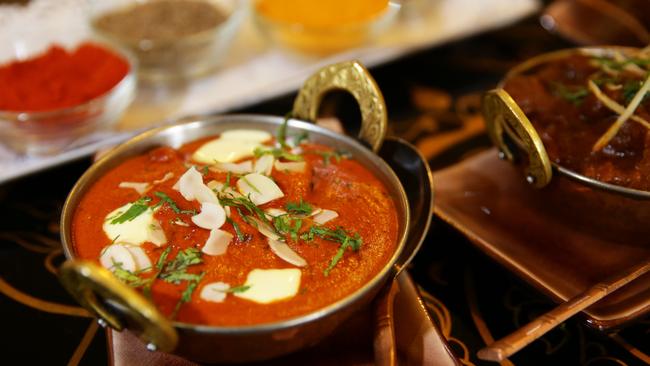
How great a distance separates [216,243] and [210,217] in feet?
0.28

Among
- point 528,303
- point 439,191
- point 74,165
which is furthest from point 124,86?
point 528,303

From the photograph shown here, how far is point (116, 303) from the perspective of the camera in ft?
3.89

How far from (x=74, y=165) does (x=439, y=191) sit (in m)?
1.34

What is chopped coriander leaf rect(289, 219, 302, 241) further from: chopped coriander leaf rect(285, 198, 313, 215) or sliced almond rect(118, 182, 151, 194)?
sliced almond rect(118, 182, 151, 194)

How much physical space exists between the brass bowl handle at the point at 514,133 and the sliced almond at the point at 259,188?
0.66m

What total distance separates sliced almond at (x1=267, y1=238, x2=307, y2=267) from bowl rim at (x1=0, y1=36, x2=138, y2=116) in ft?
3.74

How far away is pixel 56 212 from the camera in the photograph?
2.09 m

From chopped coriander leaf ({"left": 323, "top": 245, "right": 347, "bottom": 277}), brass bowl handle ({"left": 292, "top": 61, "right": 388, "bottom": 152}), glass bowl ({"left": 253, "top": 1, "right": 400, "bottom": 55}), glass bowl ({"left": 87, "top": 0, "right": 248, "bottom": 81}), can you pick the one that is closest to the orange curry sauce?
chopped coriander leaf ({"left": 323, "top": 245, "right": 347, "bottom": 277})

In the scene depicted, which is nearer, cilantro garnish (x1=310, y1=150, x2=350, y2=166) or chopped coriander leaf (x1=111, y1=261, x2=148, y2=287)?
chopped coriander leaf (x1=111, y1=261, x2=148, y2=287)

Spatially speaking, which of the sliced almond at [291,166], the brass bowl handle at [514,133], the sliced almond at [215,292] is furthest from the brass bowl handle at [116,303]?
the brass bowl handle at [514,133]

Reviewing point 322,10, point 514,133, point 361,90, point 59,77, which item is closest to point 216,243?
point 361,90

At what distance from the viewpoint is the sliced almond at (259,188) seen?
152cm

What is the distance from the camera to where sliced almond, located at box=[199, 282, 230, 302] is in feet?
4.16

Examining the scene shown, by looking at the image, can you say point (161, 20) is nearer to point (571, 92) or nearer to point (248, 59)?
point (248, 59)
